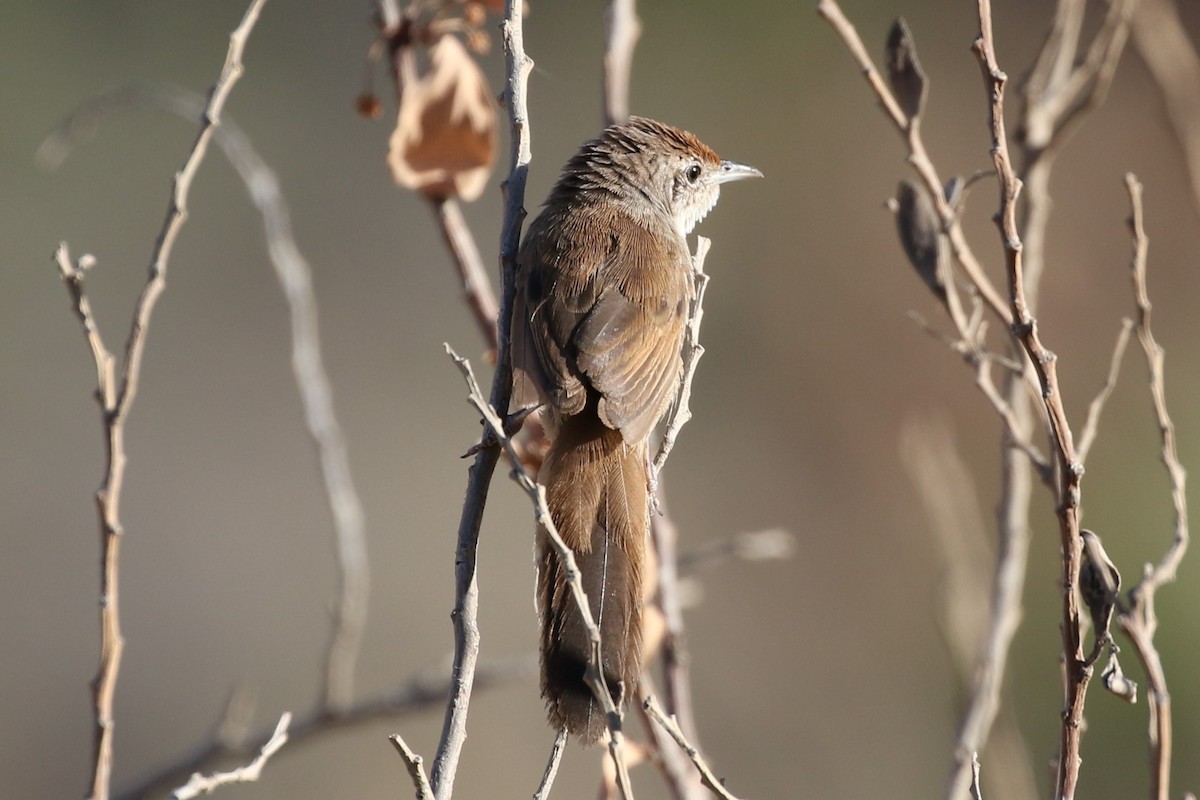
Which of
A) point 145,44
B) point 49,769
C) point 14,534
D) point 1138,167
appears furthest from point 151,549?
point 1138,167

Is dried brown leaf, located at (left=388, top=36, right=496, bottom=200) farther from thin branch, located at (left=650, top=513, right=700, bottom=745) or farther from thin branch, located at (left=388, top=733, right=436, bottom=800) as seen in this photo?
thin branch, located at (left=388, top=733, right=436, bottom=800)

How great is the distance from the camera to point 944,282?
101 inches

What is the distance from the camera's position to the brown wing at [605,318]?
289cm

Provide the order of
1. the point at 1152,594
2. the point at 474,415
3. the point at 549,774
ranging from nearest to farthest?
the point at 549,774, the point at 1152,594, the point at 474,415

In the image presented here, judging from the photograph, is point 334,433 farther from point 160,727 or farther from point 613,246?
point 160,727

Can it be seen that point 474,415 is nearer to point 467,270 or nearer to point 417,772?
point 467,270

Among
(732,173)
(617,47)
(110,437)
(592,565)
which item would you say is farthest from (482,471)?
(732,173)

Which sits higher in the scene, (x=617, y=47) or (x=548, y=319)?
(x=617, y=47)

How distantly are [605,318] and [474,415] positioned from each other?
5782 mm

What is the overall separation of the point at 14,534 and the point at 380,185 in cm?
345

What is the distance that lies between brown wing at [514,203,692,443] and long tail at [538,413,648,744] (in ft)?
0.26

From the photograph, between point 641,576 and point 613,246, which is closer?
point 641,576

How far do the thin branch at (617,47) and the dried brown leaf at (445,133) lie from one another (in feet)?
1.36

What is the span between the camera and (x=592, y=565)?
2.55 meters
